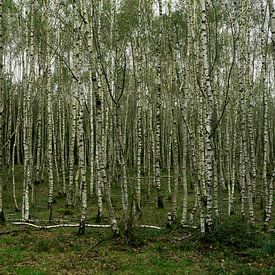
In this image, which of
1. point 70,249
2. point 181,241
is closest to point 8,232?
point 70,249

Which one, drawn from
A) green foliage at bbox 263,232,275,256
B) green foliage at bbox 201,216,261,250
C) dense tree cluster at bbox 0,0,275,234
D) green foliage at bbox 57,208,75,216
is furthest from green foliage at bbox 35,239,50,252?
green foliage at bbox 57,208,75,216

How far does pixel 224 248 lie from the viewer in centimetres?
900

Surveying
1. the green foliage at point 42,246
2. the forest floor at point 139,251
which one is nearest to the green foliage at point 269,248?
the forest floor at point 139,251

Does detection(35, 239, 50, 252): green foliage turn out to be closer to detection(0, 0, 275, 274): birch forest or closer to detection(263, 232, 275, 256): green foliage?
detection(0, 0, 275, 274): birch forest

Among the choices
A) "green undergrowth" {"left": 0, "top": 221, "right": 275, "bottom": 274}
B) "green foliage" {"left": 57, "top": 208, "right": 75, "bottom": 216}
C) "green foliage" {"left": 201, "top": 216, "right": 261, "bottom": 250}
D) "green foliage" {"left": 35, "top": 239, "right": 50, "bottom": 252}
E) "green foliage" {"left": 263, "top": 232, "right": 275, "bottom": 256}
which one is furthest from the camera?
"green foliage" {"left": 57, "top": 208, "right": 75, "bottom": 216}

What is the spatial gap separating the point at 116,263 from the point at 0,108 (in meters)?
7.15

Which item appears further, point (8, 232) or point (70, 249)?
point (8, 232)

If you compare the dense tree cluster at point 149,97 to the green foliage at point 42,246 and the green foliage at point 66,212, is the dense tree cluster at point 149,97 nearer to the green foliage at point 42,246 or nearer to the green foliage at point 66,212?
the green foliage at point 66,212

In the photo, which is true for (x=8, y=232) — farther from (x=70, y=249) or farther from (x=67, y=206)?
(x=67, y=206)

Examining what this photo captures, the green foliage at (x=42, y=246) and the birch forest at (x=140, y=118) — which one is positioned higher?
the birch forest at (x=140, y=118)

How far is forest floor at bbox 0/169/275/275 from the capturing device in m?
7.80

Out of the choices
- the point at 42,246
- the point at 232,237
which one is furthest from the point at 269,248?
the point at 42,246

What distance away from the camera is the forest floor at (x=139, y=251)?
7.80 meters

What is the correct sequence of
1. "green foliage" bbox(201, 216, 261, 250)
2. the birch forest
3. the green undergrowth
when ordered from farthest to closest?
the birch forest, "green foliage" bbox(201, 216, 261, 250), the green undergrowth
